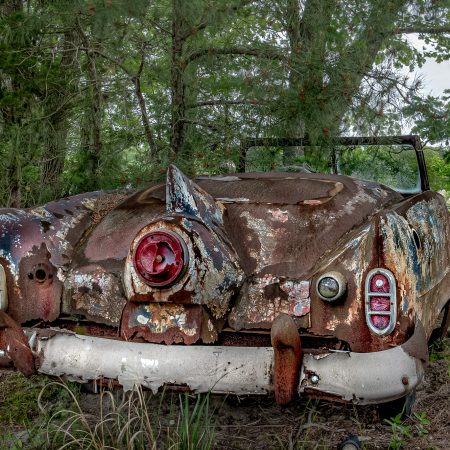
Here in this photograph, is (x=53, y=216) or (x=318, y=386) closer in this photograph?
(x=318, y=386)

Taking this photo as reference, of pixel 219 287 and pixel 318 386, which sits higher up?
pixel 219 287

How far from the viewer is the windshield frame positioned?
15.1 ft

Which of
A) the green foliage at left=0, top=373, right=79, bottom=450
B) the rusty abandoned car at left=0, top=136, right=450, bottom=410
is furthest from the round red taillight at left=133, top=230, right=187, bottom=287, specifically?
the green foliage at left=0, top=373, right=79, bottom=450

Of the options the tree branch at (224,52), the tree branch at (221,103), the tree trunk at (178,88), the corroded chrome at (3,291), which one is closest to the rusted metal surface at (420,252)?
the corroded chrome at (3,291)

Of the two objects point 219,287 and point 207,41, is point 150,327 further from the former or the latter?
point 207,41

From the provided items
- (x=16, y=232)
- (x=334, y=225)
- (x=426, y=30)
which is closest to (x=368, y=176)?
(x=334, y=225)

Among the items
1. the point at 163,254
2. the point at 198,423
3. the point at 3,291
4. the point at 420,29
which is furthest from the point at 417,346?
the point at 420,29

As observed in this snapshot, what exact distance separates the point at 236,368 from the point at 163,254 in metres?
0.52

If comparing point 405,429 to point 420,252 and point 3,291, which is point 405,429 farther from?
point 3,291

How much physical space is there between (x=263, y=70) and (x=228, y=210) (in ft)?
8.03

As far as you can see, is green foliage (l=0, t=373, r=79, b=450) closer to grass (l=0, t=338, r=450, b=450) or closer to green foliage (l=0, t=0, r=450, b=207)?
grass (l=0, t=338, r=450, b=450)

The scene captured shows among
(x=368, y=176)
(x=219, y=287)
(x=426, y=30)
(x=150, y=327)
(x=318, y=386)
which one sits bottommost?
(x=318, y=386)

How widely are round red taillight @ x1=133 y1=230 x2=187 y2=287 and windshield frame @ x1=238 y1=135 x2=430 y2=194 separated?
2633 mm

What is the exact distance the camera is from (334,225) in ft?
9.95
